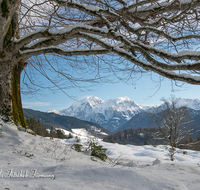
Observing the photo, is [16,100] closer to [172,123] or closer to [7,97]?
[7,97]

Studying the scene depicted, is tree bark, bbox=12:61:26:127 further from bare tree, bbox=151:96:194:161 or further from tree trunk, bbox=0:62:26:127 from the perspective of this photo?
bare tree, bbox=151:96:194:161

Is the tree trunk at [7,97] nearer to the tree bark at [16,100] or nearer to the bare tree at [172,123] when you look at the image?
the tree bark at [16,100]

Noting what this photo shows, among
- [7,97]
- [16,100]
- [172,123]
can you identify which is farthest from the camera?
[172,123]

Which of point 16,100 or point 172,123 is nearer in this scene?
point 16,100

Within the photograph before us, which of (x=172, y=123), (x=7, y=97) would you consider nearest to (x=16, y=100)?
(x=7, y=97)

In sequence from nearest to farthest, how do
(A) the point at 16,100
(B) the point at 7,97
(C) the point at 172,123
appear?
(B) the point at 7,97
(A) the point at 16,100
(C) the point at 172,123

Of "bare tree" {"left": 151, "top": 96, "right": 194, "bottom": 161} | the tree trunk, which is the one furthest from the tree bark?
"bare tree" {"left": 151, "top": 96, "right": 194, "bottom": 161}

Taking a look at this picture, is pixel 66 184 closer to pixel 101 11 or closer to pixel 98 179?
pixel 98 179

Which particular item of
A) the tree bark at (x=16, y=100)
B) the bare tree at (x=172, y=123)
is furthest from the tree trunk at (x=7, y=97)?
the bare tree at (x=172, y=123)

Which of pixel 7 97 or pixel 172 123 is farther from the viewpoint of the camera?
pixel 172 123

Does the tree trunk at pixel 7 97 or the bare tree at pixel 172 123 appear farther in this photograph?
the bare tree at pixel 172 123

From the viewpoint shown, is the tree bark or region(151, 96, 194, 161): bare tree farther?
region(151, 96, 194, 161): bare tree

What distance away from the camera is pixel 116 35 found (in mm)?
2840

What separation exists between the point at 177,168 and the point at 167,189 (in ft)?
3.29
